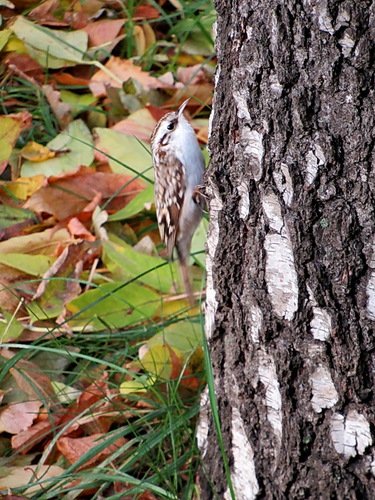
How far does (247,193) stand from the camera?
8.93ft

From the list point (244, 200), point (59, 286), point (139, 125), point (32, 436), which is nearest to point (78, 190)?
point (139, 125)

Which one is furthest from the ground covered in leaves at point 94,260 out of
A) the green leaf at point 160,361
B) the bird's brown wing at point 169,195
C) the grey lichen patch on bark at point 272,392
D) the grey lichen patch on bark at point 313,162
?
the grey lichen patch on bark at point 313,162

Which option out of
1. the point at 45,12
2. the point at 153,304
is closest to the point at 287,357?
the point at 153,304

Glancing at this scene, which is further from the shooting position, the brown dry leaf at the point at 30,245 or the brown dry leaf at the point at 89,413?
the brown dry leaf at the point at 30,245

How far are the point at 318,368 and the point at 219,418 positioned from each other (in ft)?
1.55

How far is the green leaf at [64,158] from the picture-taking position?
15.5 ft

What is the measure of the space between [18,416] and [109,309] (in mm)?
583

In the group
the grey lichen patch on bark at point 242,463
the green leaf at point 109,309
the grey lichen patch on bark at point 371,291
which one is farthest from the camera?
the green leaf at point 109,309

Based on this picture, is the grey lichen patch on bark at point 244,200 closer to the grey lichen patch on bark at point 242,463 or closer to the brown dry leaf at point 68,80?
the grey lichen patch on bark at point 242,463

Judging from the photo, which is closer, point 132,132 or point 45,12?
point 132,132

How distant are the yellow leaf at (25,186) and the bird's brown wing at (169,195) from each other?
0.67 m

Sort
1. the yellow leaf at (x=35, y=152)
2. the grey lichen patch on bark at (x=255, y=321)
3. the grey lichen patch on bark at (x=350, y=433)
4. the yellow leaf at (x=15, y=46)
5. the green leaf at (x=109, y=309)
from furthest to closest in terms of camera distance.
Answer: the yellow leaf at (x=15, y=46) < the yellow leaf at (x=35, y=152) < the green leaf at (x=109, y=309) < the grey lichen patch on bark at (x=255, y=321) < the grey lichen patch on bark at (x=350, y=433)

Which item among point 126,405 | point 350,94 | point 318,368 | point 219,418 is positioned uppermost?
point 350,94

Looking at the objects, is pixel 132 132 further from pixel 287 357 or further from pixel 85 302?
pixel 287 357
